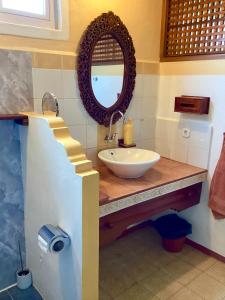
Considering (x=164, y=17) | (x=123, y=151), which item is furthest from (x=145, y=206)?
(x=164, y=17)

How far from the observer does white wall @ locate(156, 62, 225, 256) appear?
1977 mm

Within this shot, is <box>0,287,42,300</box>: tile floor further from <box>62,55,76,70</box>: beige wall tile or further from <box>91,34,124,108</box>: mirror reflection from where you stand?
<box>62,55,76,70</box>: beige wall tile

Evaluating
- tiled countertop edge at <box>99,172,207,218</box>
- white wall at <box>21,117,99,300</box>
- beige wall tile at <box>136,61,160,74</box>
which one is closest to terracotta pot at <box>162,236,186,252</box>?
tiled countertop edge at <box>99,172,207,218</box>

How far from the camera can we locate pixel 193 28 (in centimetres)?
202

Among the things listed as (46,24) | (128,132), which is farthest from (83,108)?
(46,24)

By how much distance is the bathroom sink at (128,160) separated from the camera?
171 cm

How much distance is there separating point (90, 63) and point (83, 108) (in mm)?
320

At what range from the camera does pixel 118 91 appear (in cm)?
208

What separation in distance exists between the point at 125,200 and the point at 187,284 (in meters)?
0.86

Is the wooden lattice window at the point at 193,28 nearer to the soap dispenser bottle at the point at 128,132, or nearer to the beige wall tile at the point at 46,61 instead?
the soap dispenser bottle at the point at 128,132

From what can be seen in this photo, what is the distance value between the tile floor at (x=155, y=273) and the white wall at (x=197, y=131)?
206 mm

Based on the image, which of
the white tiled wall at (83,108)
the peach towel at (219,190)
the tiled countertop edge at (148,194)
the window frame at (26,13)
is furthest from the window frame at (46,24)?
the peach towel at (219,190)

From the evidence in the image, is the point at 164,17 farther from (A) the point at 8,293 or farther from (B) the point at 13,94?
(A) the point at 8,293

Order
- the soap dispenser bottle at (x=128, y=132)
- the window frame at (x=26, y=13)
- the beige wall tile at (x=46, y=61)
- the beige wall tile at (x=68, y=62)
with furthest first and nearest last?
1. the soap dispenser bottle at (x=128, y=132)
2. the beige wall tile at (x=68, y=62)
3. the beige wall tile at (x=46, y=61)
4. the window frame at (x=26, y=13)
